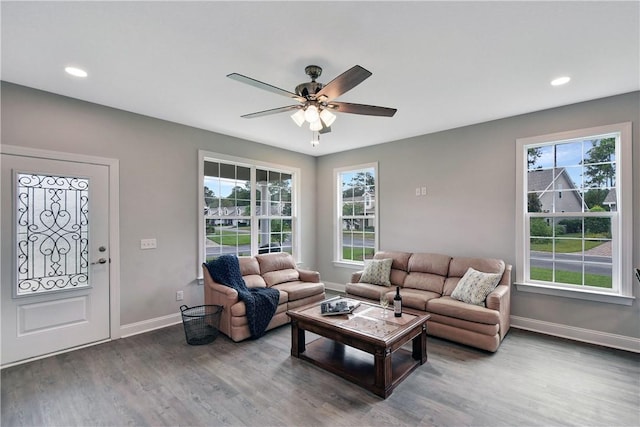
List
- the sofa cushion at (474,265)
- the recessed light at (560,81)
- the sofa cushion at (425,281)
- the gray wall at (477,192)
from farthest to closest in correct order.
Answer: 1. the sofa cushion at (425,281)
2. the sofa cushion at (474,265)
3. the gray wall at (477,192)
4. the recessed light at (560,81)

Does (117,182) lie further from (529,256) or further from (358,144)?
(529,256)

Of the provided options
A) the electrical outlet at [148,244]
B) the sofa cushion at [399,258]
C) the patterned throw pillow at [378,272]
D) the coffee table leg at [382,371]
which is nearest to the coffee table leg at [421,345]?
the coffee table leg at [382,371]

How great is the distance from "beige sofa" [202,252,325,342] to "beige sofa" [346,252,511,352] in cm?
69

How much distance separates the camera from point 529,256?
3.80 meters

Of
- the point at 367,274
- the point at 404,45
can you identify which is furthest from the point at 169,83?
the point at 367,274

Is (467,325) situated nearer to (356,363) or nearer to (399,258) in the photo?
(356,363)

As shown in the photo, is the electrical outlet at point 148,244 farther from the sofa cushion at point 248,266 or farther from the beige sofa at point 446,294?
the beige sofa at point 446,294

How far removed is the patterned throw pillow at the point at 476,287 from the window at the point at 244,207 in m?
3.21

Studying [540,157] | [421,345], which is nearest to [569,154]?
[540,157]

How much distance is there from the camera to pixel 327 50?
2297 mm

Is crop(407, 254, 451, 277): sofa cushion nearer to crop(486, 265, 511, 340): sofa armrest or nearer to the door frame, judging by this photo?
crop(486, 265, 511, 340): sofa armrest

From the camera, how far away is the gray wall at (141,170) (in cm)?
301

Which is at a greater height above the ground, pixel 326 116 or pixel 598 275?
pixel 326 116

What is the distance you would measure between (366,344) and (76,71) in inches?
142
